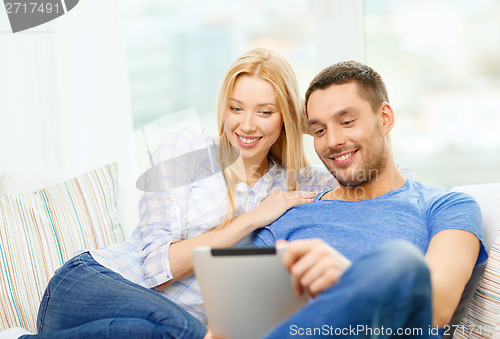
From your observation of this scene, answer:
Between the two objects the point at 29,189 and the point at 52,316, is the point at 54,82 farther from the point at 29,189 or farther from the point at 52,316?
the point at 52,316

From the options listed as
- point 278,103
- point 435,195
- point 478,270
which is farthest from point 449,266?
point 278,103

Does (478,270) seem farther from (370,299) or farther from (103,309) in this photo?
(103,309)

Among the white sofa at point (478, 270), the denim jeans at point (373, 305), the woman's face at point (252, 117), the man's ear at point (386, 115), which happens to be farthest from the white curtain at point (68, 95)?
the denim jeans at point (373, 305)

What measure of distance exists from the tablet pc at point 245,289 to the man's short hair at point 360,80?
0.79m

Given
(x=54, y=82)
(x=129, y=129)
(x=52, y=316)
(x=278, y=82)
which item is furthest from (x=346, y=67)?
(x=54, y=82)

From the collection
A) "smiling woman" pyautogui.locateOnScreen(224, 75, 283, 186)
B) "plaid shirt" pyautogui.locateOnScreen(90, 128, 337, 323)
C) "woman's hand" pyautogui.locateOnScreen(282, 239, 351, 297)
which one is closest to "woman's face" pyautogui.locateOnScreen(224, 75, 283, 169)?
"smiling woman" pyautogui.locateOnScreen(224, 75, 283, 186)

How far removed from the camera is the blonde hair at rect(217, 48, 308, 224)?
176cm

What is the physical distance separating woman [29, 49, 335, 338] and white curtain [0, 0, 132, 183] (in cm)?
110

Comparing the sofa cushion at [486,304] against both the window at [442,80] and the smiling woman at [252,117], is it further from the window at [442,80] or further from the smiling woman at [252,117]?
the window at [442,80]

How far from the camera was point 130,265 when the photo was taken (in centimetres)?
170

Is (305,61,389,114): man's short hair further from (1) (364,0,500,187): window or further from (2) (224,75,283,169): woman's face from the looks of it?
(1) (364,0,500,187): window

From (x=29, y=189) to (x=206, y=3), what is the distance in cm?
143

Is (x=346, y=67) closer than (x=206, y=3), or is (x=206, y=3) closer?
(x=346, y=67)

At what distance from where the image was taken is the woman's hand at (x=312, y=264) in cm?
95
